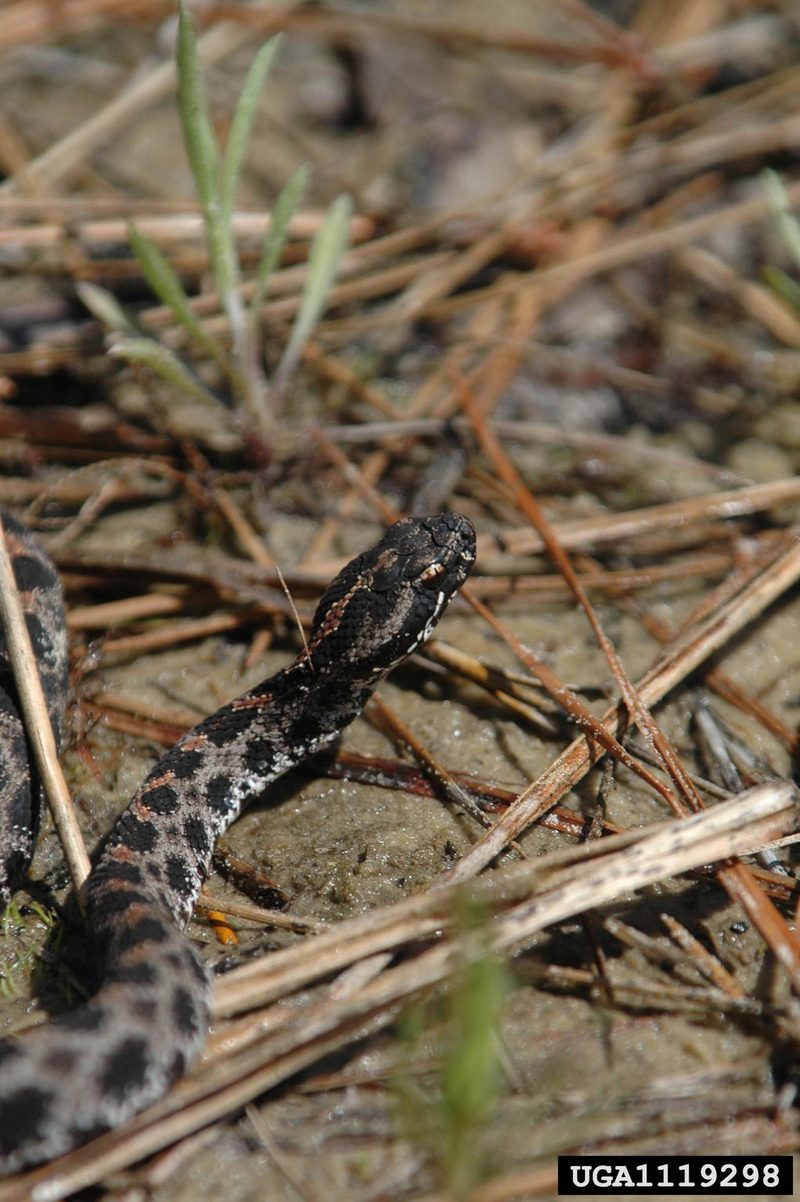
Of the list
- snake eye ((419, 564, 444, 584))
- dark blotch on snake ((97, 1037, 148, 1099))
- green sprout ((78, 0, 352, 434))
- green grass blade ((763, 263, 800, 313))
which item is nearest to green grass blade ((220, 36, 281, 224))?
green sprout ((78, 0, 352, 434))

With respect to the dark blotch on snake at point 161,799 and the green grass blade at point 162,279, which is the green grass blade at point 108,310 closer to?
the green grass blade at point 162,279

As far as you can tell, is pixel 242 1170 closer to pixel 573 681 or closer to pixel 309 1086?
pixel 309 1086

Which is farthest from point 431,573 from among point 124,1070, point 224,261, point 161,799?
point 124,1070

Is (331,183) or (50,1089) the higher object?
(331,183)

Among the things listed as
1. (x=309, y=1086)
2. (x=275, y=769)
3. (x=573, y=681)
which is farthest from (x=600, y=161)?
(x=309, y=1086)

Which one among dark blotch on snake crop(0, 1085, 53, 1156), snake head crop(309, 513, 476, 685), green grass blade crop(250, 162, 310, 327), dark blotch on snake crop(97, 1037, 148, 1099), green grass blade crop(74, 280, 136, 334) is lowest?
dark blotch on snake crop(0, 1085, 53, 1156)

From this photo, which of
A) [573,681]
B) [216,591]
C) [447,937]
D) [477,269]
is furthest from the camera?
[477,269]

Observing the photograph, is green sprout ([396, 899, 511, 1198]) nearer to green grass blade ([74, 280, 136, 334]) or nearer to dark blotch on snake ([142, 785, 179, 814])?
dark blotch on snake ([142, 785, 179, 814])
